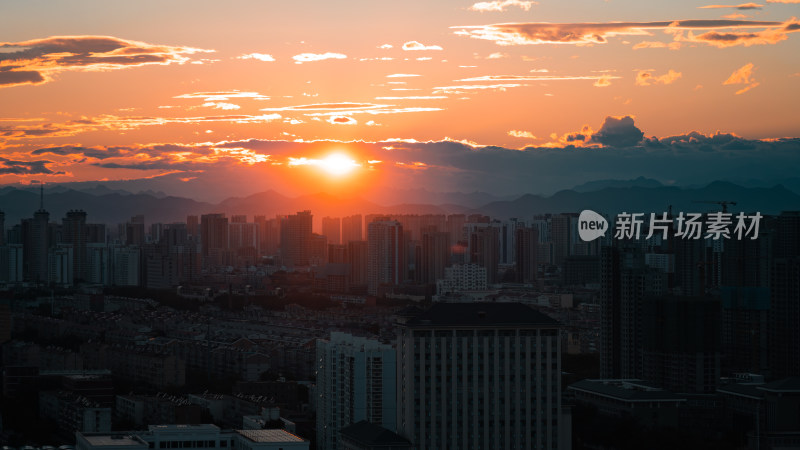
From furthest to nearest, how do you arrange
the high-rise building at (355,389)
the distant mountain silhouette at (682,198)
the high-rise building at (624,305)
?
the distant mountain silhouette at (682,198) < the high-rise building at (624,305) < the high-rise building at (355,389)

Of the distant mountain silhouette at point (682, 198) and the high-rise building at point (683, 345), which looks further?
the distant mountain silhouette at point (682, 198)

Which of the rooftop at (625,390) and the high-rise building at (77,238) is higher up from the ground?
the high-rise building at (77,238)

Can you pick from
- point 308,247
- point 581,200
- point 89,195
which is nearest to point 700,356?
point 581,200

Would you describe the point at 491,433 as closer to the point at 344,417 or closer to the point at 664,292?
the point at 344,417

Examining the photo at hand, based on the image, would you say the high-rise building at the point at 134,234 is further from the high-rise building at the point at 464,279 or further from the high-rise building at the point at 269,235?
the high-rise building at the point at 464,279

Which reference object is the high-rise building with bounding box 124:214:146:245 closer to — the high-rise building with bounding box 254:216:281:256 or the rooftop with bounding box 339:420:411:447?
the high-rise building with bounding box 254:216:281:256

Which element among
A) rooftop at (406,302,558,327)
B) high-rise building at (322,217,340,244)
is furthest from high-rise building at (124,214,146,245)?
rooftop at (406,302,558,327)

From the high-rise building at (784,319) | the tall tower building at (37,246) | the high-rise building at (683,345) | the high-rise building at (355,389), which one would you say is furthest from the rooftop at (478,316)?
the tall tower building at (37,246)
